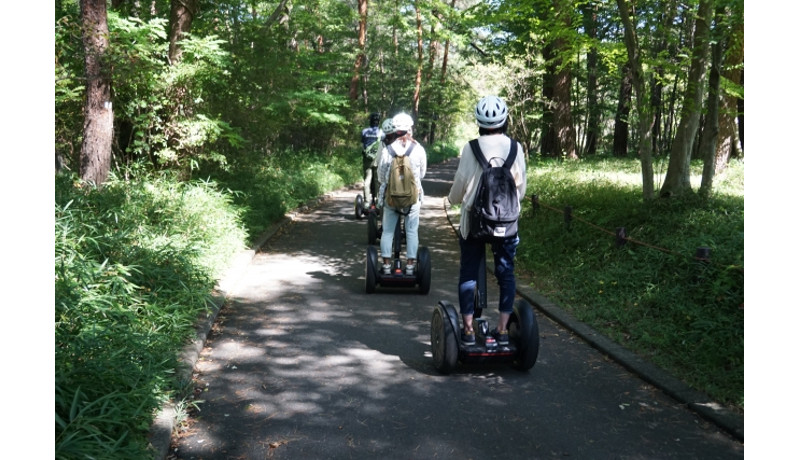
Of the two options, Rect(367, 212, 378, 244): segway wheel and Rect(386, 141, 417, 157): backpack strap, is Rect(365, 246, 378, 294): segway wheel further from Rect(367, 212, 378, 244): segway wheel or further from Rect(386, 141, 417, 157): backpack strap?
Rect(367, 212, 378, 244): segway wheel

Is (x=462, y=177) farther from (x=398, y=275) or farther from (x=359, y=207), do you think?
(x=359, y=207)

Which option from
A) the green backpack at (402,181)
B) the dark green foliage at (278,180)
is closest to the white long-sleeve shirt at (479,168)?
the green backpack at (402,181)

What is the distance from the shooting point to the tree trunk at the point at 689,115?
8742mm

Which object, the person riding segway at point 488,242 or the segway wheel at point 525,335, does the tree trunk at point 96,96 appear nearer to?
the person riding segway at point 488,242

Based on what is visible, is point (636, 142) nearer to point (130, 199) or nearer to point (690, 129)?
point (690, 129)

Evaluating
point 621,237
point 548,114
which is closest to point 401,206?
point 621,237

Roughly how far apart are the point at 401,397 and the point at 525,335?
1134mm

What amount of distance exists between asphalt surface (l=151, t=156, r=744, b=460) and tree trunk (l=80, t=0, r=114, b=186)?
11.5ft

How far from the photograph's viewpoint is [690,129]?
947 cm

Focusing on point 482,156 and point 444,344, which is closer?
point 482,156

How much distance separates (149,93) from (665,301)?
29.3 feet

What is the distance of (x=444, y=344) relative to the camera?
15.8ft

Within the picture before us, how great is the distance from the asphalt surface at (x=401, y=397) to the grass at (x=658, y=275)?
0.30 metres

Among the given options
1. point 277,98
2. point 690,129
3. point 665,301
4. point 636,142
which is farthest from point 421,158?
point 636,142
